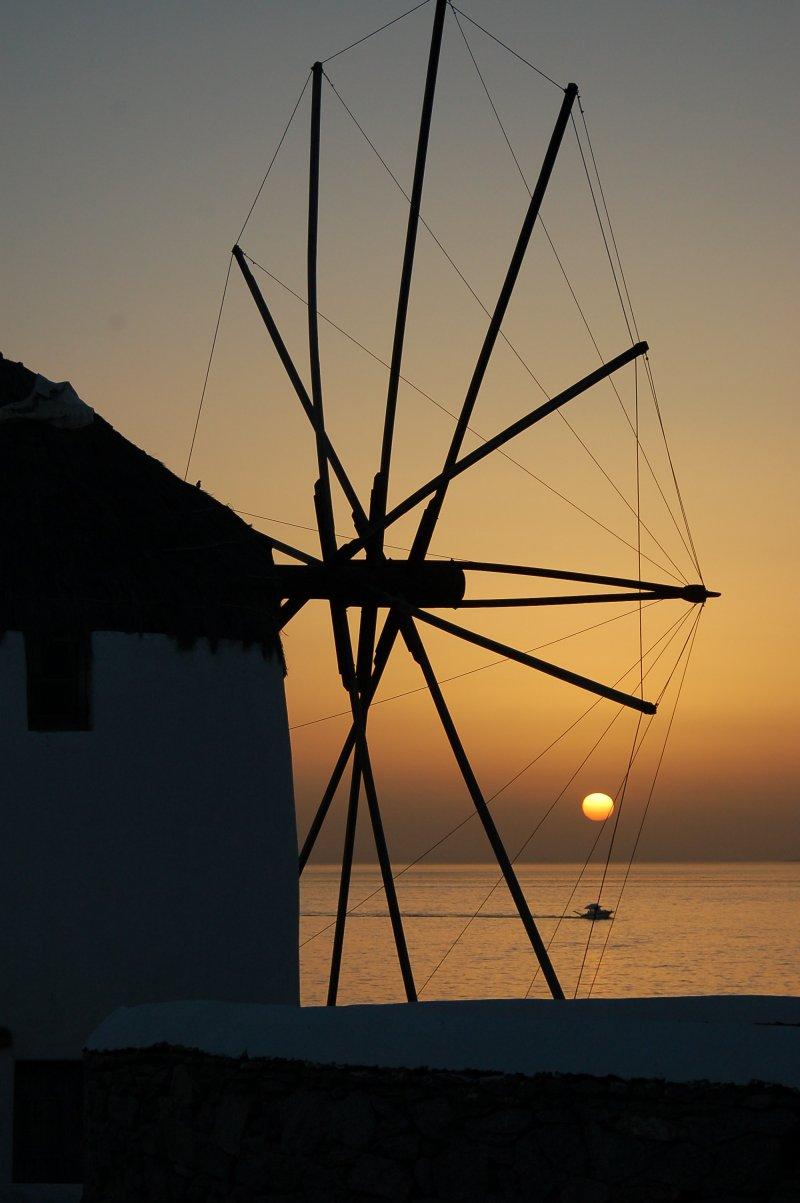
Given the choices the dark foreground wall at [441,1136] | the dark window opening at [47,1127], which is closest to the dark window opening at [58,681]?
the dark window opening at [47,1127]

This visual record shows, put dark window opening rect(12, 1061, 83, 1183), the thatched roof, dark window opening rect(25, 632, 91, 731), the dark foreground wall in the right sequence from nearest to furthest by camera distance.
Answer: the dark foreground wall → dark window opening rect(12, 1061, 83, 1183) → dark window opening rect(25, 632, 91, 731) → the thatched roof

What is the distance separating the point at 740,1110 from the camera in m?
7.75

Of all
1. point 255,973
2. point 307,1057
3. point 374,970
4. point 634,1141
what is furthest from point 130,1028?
point 374,970

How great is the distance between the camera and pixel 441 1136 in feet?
26.8

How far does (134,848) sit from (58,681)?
4.75 ft

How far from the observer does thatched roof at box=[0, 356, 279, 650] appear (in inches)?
516

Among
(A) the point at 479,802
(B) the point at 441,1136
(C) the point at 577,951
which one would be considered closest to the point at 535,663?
(A) the point at 479,802

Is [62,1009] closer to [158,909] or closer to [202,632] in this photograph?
[158,909]

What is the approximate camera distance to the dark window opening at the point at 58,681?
42.4ft

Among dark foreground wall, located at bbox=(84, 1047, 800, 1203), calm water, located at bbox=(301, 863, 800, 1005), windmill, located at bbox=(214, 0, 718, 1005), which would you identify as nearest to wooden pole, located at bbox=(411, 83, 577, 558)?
windmill, located at bbox=(214, 0, 718, 1005)

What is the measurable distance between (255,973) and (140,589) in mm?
3362

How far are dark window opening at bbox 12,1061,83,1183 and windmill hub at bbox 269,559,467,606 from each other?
5.16 metres

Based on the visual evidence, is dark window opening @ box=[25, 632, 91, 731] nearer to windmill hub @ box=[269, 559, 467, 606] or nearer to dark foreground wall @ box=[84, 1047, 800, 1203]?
windmill hub @ box=[269, 559, 467, 606]

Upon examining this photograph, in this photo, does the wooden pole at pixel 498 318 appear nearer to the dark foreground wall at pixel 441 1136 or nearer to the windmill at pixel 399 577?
the windmill at pixel 399 577
